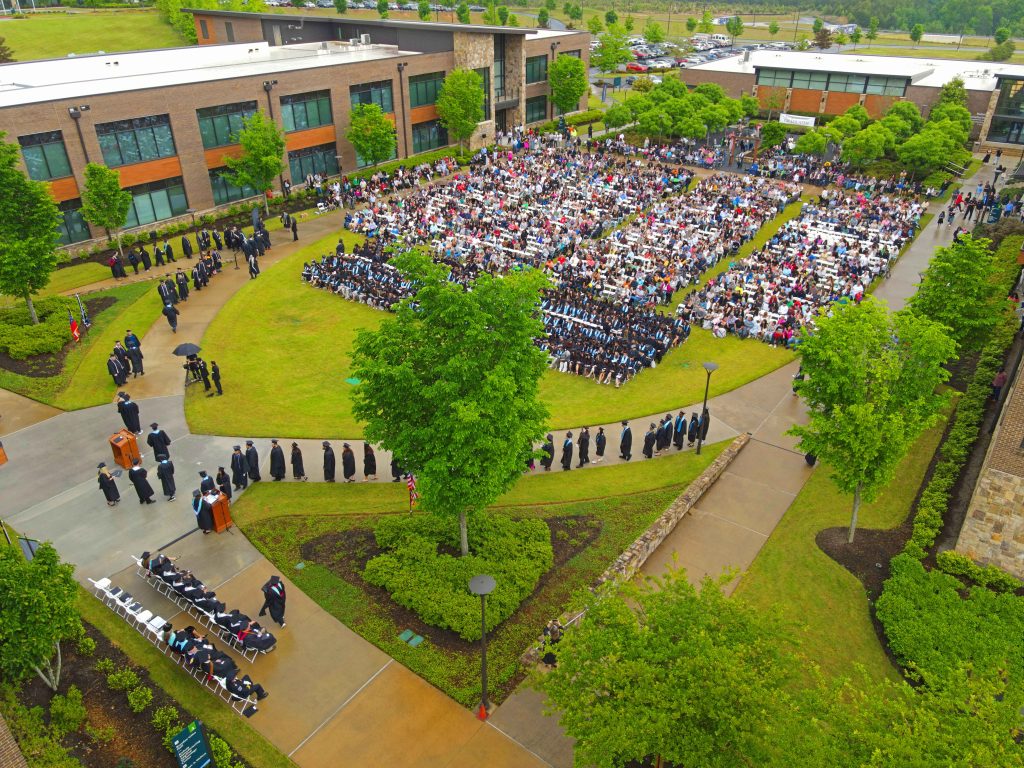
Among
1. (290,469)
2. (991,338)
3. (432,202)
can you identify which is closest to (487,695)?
(290,469)

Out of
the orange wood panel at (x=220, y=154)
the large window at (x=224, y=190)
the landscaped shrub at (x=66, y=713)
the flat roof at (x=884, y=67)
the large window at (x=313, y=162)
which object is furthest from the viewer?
the flat roof at (x=884, y=67)

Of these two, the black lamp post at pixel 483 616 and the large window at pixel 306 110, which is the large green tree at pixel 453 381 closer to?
the black lamp post at pixel 483 616

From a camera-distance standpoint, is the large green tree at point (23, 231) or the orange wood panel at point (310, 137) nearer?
the large green tree at point (23, 231)

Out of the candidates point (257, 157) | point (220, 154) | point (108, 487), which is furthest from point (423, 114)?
point (108, 487)

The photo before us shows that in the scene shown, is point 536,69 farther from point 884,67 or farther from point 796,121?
point 884,67

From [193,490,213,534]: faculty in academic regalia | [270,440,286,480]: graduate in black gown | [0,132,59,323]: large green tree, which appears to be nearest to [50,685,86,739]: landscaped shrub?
[193,490,213,534]: faculty in academic regalia

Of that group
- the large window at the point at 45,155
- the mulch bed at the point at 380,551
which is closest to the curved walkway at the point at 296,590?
the mulch bed at the point at 380,551

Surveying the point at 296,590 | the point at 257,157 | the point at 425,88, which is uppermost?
the point at 425,88
